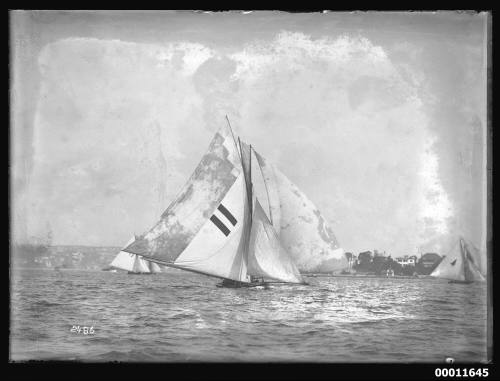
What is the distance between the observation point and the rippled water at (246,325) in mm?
11508

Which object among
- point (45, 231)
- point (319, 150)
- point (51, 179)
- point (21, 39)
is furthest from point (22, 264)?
point (319, 150)

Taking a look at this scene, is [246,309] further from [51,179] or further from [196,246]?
[51,179]

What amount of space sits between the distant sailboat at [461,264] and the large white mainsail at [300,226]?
63.4 inches

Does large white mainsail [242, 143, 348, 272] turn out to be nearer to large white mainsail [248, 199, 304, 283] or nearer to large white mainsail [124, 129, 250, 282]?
large white mainsail [248, 199, 304, 283]

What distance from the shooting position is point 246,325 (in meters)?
11.8

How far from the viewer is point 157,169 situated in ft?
39.5

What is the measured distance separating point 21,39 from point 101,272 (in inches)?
154

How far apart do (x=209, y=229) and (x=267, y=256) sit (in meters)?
1.30

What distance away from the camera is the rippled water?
1151 cm
